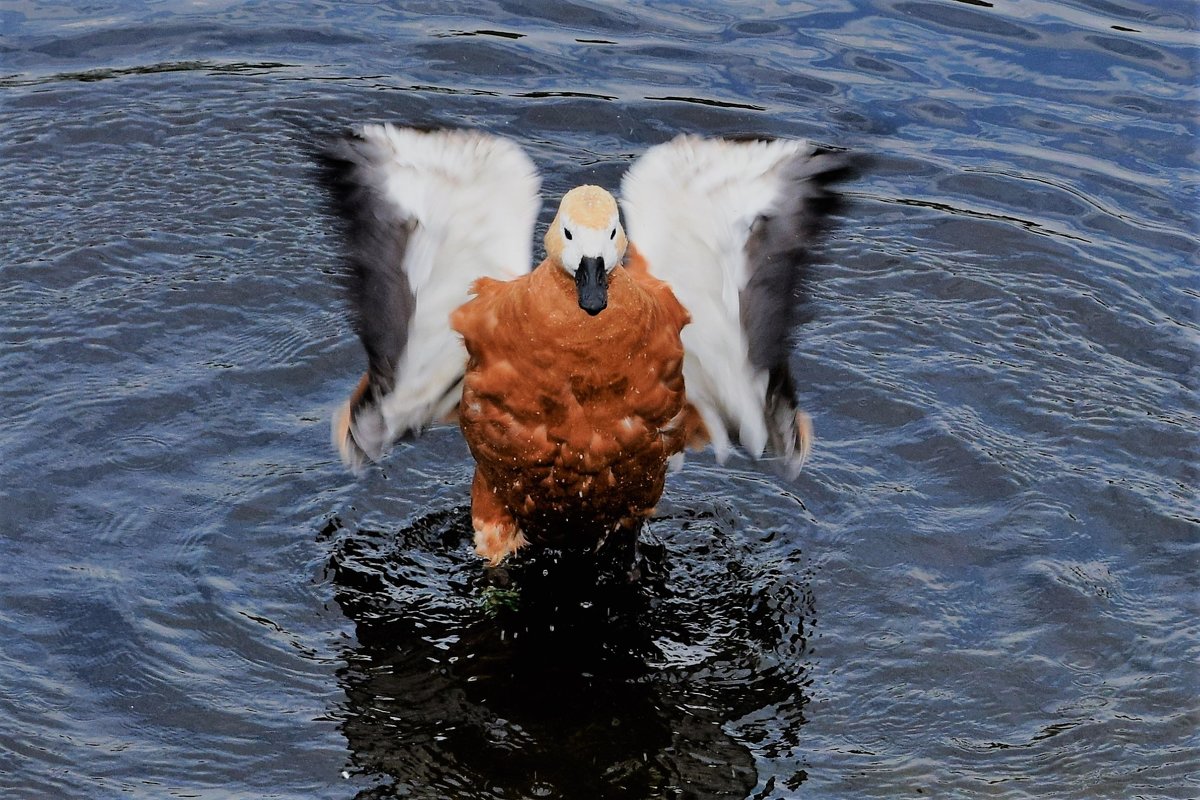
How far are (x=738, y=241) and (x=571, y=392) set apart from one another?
79 cm

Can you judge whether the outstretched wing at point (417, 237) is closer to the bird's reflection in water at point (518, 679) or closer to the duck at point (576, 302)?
the duck at point (576, 302)

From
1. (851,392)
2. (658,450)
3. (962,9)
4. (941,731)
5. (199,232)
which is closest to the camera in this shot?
(941,731)

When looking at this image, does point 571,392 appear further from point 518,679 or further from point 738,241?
point 518,679

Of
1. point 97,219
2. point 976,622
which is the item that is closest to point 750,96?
point 97,219

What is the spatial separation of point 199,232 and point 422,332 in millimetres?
2735

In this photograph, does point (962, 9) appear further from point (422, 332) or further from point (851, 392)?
point (422, 332)

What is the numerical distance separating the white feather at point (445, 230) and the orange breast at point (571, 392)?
152mm

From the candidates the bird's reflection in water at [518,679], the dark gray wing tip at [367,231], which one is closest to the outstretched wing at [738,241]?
the dark gray wing tip at [367,231]

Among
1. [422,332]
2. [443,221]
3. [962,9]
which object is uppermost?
[962,9]

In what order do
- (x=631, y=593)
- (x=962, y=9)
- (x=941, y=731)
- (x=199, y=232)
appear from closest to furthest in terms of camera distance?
(x=941, y=731) < (x=631, y=593) < (x=199, y=232) < (x=962, y=9)

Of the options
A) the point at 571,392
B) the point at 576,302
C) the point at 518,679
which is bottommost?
the point at 518,679

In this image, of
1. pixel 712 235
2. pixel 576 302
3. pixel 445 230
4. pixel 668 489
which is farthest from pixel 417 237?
pixel 668 489

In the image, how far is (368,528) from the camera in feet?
19.8

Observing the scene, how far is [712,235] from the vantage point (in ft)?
17.2
